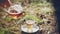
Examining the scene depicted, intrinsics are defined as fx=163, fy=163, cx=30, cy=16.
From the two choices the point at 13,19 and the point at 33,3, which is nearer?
the point at 13,19

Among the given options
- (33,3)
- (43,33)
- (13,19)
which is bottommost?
(43,33)

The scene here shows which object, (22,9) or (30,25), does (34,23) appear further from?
(22,9)

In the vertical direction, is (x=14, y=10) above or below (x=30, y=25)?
above

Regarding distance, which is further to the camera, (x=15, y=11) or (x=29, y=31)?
(x=15, y=11)

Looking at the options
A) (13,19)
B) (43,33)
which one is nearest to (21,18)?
(13,19)

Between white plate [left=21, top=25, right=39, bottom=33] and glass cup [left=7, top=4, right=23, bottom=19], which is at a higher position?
glass cup [left=7, top=4, right=23, bottom=19]

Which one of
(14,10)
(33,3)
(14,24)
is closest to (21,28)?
(14,24)

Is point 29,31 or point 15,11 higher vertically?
point 15,11

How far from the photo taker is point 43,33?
93cm

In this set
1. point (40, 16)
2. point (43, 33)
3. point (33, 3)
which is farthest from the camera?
point (33, 3)

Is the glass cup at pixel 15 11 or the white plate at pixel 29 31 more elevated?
the glass cup at pixel 15 11

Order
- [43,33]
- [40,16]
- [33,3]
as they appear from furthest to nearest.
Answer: [33,3] < [40,16] < [43,33]

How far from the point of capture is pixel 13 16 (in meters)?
1.01

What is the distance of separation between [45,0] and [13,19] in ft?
0.99
